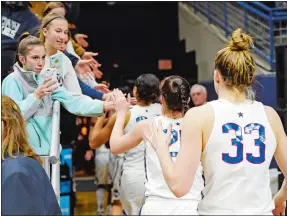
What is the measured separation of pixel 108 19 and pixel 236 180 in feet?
43.3

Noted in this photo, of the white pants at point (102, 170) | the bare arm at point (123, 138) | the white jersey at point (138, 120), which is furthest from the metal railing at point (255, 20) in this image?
the bare arm at point (123, 138)

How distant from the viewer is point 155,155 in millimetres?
3953

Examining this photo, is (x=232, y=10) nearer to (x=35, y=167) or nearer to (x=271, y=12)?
(x=271, y=12)

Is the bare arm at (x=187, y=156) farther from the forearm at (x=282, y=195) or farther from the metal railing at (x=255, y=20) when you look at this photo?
the metal railing at (x=255, y=20)

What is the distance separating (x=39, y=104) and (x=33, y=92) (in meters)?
0.14

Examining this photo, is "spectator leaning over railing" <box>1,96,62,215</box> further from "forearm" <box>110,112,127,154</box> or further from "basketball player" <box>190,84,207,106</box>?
"basketball player" <box>190,84,207,106</box>

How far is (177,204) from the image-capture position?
12.4 ft

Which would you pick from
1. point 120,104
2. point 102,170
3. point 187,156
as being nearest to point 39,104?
point 120,104

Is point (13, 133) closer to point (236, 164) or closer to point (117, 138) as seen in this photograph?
point (117, 138)

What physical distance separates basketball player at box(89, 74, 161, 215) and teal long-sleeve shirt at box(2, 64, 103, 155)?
78 centimetres

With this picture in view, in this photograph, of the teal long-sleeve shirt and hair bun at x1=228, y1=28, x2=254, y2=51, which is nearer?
hair bun at x1=228, y1=28, x2=254, y2=51

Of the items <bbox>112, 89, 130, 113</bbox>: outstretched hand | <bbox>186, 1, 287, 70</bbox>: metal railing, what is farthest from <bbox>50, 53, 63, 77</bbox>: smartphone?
<bbox>186, 1, 287, 70</bbox>: metal railing

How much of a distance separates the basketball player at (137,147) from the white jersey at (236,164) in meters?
2.49

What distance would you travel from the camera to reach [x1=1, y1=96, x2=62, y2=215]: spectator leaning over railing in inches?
118
